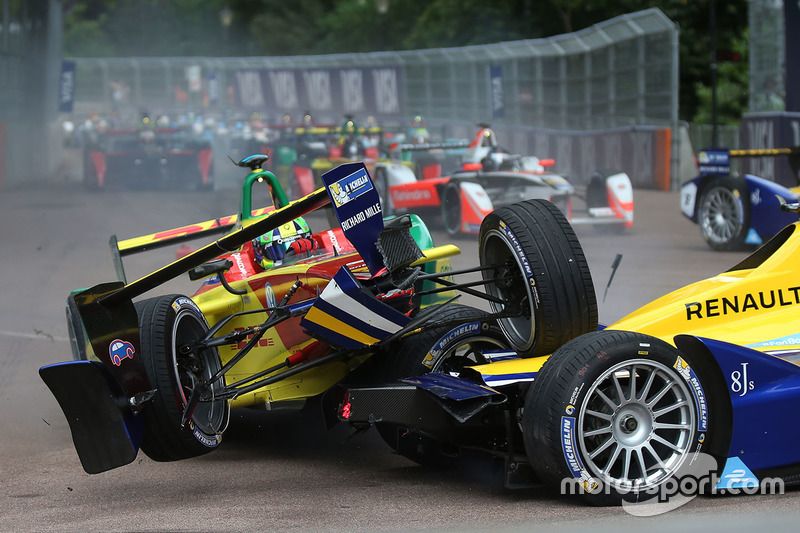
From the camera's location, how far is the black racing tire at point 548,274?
5.68m

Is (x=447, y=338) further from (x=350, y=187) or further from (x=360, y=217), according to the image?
(x=350, y=187)

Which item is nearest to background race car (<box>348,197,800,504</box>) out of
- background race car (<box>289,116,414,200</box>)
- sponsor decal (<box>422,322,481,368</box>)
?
sponsor decal (<box>422,322,481,368</box>)

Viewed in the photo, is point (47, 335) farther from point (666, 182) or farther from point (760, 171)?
point (666, 182)

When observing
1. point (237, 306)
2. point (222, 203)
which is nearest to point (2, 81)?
point (222, 203)

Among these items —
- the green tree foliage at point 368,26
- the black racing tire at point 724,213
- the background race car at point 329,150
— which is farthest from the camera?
the green tree foliage at point 368,26

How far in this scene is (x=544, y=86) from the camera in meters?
33.6

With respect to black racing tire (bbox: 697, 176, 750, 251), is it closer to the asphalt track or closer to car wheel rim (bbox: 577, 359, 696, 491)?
the asphalt track

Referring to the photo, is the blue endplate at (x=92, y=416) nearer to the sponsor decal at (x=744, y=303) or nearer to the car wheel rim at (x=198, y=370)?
the car wheel rim at (x=198, y=370)

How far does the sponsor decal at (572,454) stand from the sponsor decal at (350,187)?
153 centimetres

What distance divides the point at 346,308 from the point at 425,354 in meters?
0.59

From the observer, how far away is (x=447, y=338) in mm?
6363

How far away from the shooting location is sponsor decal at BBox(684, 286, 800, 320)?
5.73 meters

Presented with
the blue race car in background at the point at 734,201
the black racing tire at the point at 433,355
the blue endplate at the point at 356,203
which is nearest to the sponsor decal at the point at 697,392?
the black racing tire at the point at 433,355

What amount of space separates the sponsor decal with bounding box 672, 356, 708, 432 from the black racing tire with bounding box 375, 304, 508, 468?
49.1 inches
